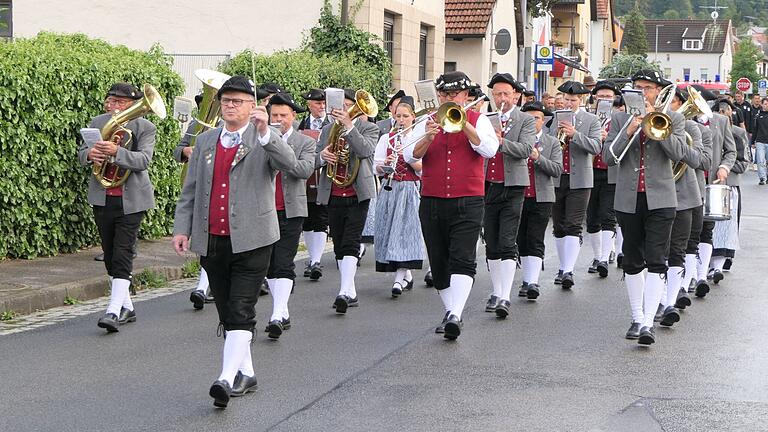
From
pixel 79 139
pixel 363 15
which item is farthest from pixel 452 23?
pixel 79 139

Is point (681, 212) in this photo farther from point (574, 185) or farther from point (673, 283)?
point (574, 185)

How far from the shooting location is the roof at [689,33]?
480 feet

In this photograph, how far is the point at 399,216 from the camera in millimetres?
12188

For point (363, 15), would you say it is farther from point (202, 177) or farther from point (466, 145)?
point (202, 177)

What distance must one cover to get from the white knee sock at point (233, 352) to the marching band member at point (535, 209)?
16.2 ft

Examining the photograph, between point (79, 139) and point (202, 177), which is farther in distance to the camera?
point (79, 139)

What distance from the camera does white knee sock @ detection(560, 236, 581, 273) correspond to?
12906mm

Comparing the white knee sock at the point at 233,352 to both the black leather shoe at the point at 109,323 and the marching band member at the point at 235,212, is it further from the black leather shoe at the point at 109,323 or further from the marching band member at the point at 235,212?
the black leather shoe at the point at 109,323

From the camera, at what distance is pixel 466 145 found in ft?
30.7

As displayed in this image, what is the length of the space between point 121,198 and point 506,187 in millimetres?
3289

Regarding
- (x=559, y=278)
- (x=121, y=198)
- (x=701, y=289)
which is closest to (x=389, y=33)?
(x=559, y=278)

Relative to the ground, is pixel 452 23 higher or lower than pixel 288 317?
higher

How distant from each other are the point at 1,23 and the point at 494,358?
181 inches

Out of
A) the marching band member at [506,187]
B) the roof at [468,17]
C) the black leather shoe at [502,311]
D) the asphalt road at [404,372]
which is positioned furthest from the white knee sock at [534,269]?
the roof at [468,17]
